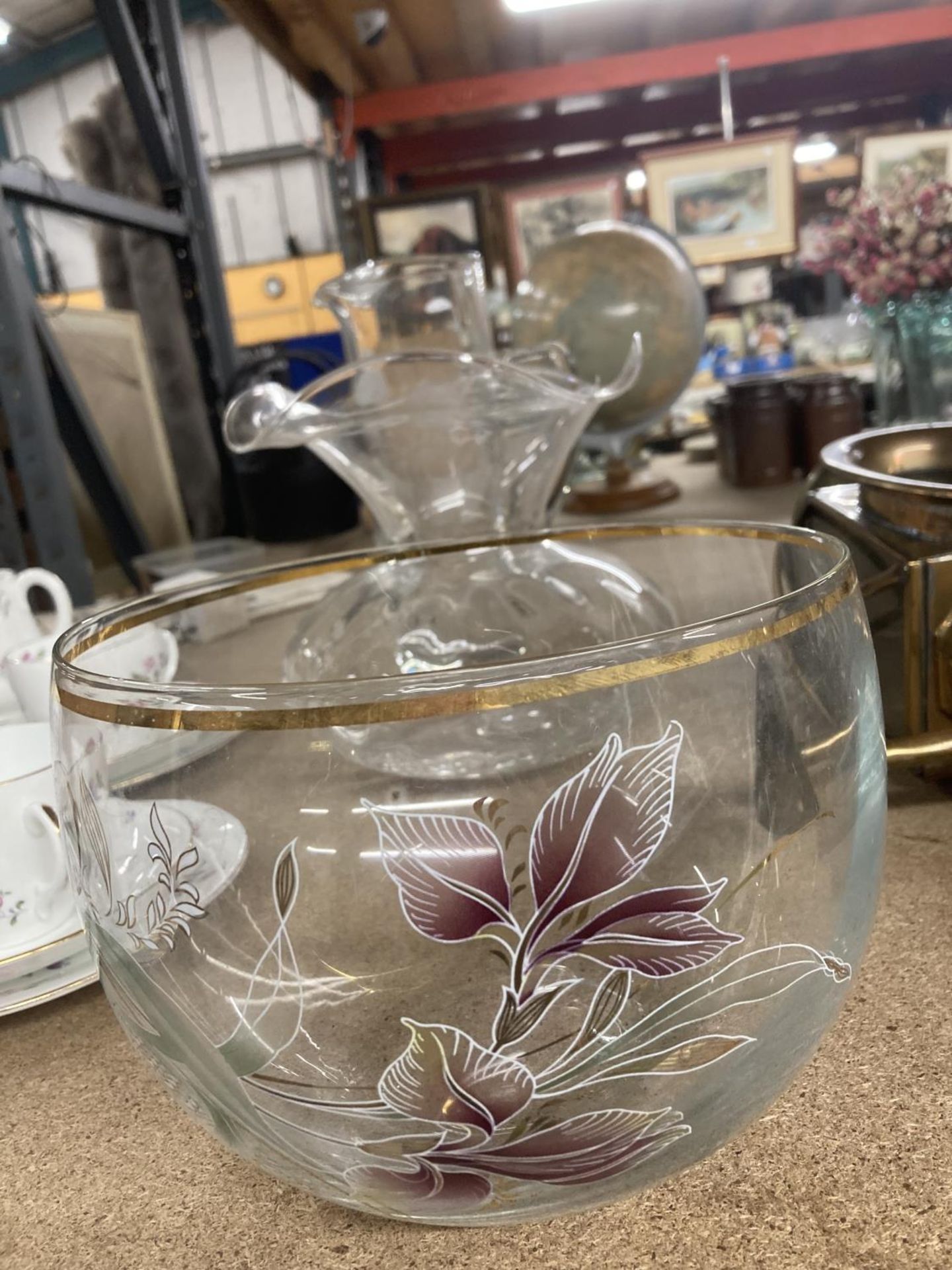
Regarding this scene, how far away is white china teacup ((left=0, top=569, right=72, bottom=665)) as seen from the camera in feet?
1.54

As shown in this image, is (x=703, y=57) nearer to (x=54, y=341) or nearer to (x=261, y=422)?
(x=54, y=341)

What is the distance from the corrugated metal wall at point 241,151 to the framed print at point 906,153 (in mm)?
1502

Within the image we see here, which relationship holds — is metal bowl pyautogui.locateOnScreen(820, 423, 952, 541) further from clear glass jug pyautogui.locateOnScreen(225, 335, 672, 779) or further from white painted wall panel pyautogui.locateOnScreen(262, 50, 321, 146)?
white painted wall panel pyautogui.locateOnScreen(262, 50, 321, 146)

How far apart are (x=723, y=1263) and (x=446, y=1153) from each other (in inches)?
2.4

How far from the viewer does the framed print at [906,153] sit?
7.90ft

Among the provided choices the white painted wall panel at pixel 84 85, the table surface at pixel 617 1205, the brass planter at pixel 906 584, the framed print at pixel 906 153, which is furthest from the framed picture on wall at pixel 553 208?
the table surface at pixel 617 1205

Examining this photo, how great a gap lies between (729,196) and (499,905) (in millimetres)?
2613

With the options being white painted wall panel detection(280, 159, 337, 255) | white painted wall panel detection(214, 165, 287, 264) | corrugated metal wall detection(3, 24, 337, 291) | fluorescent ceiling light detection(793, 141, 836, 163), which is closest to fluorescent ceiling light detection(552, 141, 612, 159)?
fluorescent ceiling light detection(793, 141, 836, 163)

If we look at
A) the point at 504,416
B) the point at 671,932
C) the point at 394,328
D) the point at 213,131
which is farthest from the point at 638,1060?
the point at 213,131

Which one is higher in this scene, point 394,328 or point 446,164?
point 446,164

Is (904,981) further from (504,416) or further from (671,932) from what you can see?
(504,416)

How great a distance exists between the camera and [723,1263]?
164 mm

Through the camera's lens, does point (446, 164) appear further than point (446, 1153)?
Yes

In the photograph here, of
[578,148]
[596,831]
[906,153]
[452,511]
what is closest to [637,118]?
[578,148]
